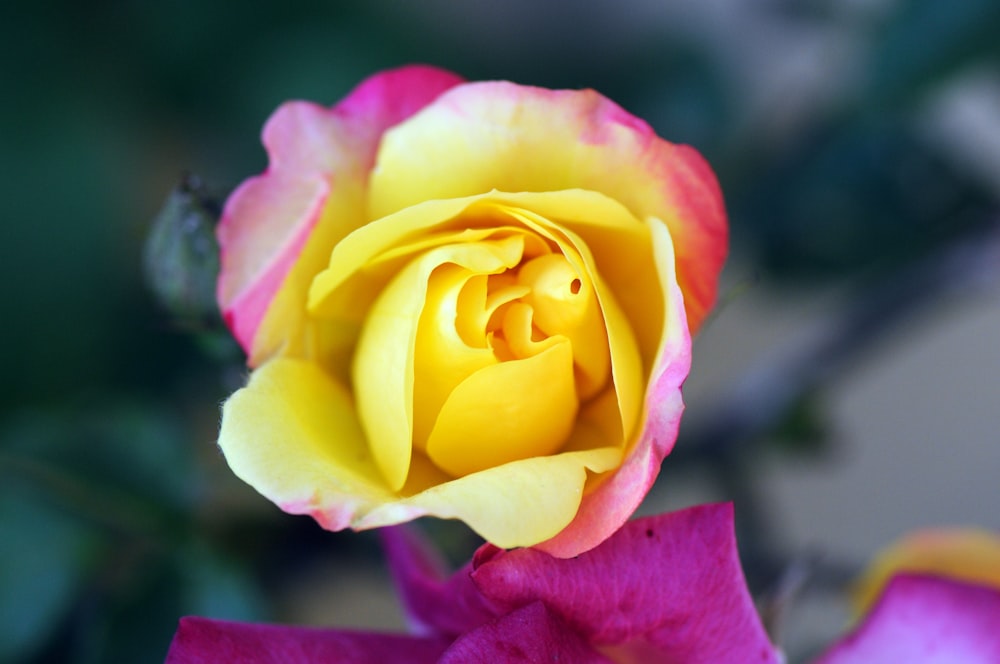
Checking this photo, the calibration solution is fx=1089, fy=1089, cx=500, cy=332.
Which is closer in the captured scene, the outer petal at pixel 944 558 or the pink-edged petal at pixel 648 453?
the pink-edged petal at pixel 648 453

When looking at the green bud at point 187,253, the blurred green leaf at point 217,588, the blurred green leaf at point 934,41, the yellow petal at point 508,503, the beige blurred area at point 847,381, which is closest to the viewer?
the yellow petal at point 508,503

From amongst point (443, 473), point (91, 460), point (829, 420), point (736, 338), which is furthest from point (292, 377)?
point (736, 338)

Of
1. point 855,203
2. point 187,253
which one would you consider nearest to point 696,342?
point 855,203

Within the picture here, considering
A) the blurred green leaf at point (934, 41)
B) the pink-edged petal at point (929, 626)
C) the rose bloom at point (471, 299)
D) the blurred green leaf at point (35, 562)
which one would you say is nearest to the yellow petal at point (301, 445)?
the rose bloom at point (471, 299)

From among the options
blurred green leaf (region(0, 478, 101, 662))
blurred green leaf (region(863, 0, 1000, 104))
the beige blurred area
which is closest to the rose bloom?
blurred green leaf (region(0, 478, 101, 662))

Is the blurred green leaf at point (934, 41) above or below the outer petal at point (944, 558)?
above

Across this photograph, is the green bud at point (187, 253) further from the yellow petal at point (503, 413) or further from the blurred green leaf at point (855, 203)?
the blurred green leaf at point (855, 203)

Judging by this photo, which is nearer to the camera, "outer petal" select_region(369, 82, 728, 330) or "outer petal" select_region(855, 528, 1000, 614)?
"outer petal" select_region(369, 82, 728, 330)

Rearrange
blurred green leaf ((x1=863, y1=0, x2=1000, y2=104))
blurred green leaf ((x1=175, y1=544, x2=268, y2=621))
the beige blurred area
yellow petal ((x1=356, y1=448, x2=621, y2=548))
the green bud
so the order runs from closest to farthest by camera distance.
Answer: yellow petal ((x1=356, y1=448, x2=621, y2=548)), the green bud, blurred green leaf ((x1=175, y1=544, x2=268, y2=621)), blurred green leaf ((x1=863, y1=0, x2=1000, y2=104)), the beige blurred area

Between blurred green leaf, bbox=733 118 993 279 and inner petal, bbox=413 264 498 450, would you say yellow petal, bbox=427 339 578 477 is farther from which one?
blurred green leaf, bbox=733 118 993 279
